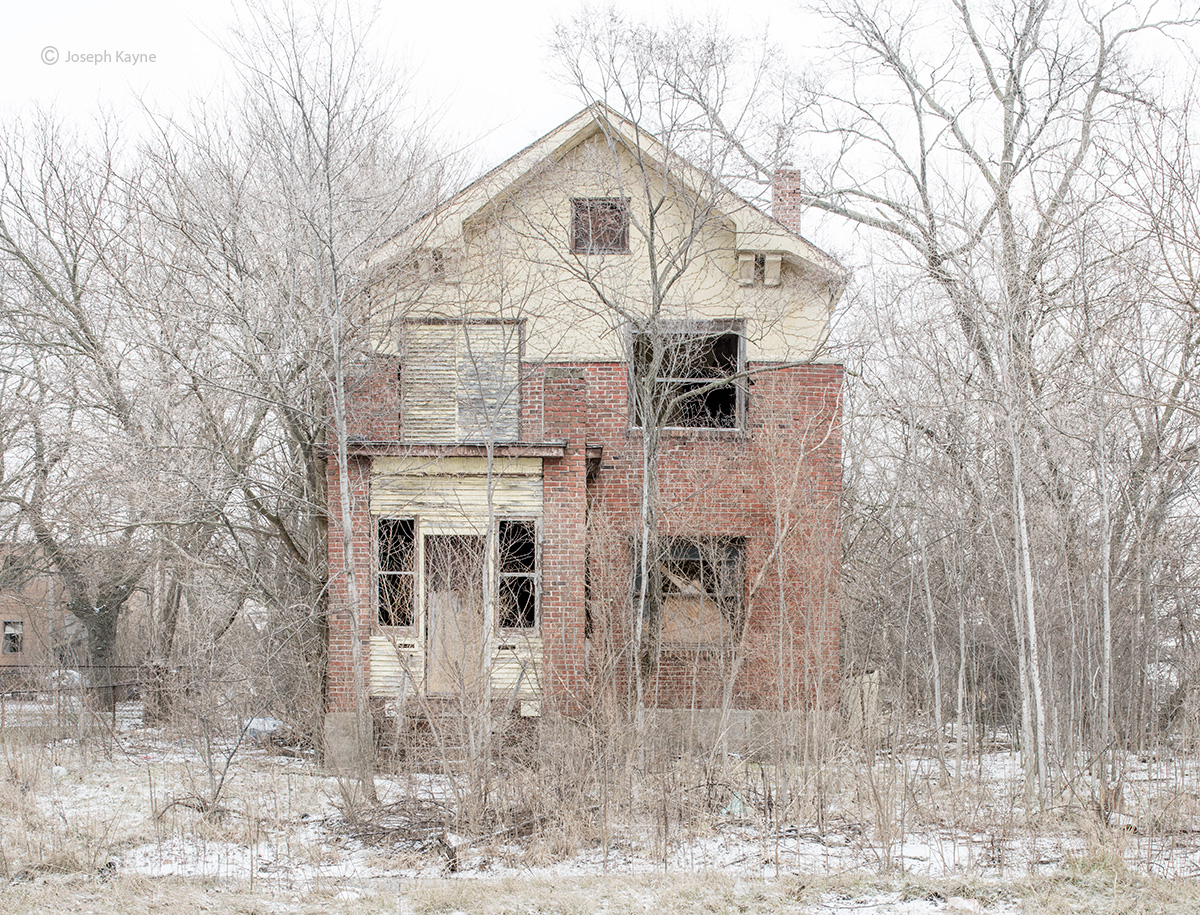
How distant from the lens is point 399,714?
11.7 metres

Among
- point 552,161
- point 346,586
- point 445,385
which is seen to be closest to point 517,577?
point 346,586

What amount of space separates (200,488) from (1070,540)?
11186mm

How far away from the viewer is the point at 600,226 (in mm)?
15289

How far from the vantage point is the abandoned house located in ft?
44.4

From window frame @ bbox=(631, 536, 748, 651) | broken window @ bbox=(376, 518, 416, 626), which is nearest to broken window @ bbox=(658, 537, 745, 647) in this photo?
window frame @ bbox=(631, 536, 748, 651)

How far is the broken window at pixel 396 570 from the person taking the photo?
13.8m

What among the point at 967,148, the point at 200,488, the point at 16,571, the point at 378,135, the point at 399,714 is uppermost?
the point at 967,148

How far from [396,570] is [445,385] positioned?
2772 millimetres

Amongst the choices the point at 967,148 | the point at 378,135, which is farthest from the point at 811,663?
the point at 967,148

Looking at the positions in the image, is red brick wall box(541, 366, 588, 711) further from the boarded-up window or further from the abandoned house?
the boarded-up window

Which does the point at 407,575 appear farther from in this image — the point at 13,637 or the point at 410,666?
the point at 13,637

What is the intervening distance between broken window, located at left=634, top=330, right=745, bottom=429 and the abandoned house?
0.09 meters

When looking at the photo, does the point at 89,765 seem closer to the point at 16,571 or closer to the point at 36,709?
the point at 36,709

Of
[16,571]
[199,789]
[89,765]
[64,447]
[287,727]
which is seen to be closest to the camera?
[199,789]
